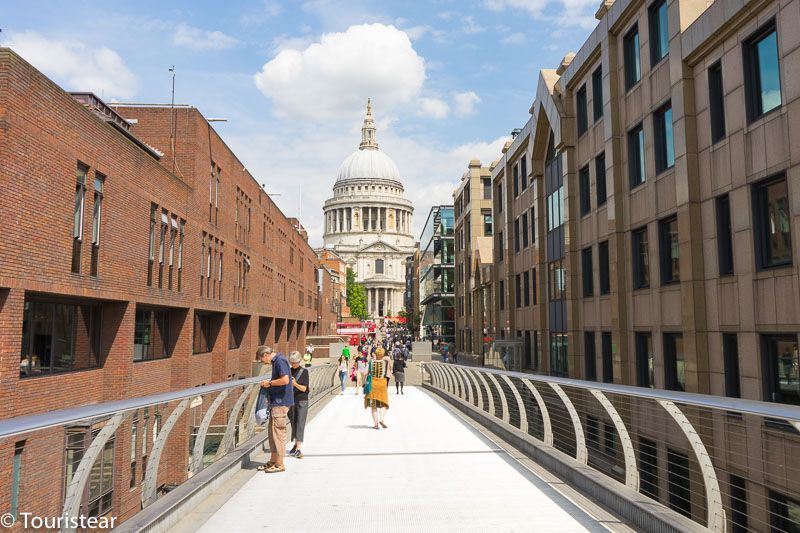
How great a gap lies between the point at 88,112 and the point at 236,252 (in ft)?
57.1

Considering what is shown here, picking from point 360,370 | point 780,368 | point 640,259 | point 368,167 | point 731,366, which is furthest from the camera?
point 368,167

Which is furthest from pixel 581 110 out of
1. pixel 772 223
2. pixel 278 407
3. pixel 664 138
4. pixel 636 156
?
pixel 278 407

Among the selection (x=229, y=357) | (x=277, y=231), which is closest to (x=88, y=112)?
(x=229, y=357)

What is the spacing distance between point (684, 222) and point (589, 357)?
889 centimetres

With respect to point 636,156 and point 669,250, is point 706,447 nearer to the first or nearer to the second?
point 669,250

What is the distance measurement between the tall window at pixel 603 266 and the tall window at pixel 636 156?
9.42 feet

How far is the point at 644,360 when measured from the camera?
1866cm

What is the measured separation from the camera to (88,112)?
16.2 meters

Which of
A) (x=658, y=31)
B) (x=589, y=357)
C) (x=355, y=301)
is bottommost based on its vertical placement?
(x=589, y=357)

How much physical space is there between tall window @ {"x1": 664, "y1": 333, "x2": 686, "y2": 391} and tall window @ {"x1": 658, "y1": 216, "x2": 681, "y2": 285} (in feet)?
4.99

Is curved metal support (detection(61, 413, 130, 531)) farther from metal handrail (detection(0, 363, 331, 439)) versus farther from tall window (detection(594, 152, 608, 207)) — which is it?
tall window (detection(594, 152, 608, 207))

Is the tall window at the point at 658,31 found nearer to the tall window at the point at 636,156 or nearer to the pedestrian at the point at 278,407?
the tall window at the point at 636,156

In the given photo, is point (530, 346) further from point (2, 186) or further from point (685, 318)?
point (2, 186)

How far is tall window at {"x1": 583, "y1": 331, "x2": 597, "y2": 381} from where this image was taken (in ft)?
74.9
